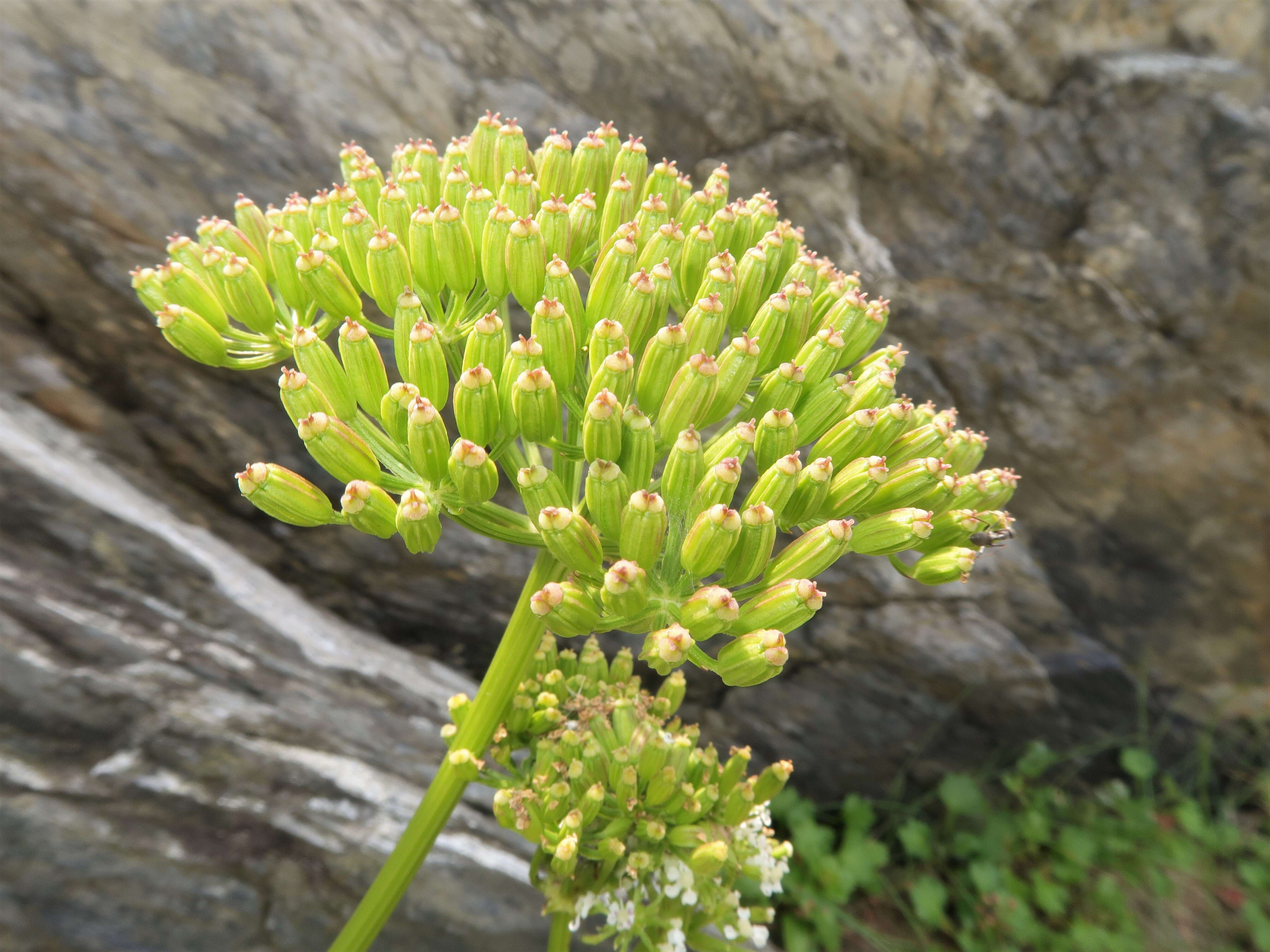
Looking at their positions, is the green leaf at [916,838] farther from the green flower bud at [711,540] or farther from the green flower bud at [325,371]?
the green flower bud at [325,371]

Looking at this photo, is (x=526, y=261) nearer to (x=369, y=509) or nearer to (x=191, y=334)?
(x=369, y=509)

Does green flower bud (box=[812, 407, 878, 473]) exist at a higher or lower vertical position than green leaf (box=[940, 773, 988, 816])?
higher

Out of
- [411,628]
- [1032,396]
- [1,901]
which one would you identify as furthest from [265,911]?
[1032,396]

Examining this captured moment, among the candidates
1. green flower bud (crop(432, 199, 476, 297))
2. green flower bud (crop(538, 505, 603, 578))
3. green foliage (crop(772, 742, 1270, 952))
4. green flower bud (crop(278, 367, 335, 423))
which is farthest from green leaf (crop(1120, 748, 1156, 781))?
green flower bud (crop(278, 367, 335, 423))

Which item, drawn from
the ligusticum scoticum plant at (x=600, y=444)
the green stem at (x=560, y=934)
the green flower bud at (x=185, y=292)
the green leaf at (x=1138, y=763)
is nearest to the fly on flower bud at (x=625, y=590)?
the ligusticum scoticum plant at (x=600, y=444)

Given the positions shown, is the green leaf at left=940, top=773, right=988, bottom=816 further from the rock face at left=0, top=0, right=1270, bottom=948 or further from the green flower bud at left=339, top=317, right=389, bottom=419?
the green flower bud at left=339, top=317, right=389, bottom=419

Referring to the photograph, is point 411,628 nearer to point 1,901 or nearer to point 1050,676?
point 1,901

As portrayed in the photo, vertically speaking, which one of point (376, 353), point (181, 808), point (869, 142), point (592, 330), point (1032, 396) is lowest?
point (181, 808)
